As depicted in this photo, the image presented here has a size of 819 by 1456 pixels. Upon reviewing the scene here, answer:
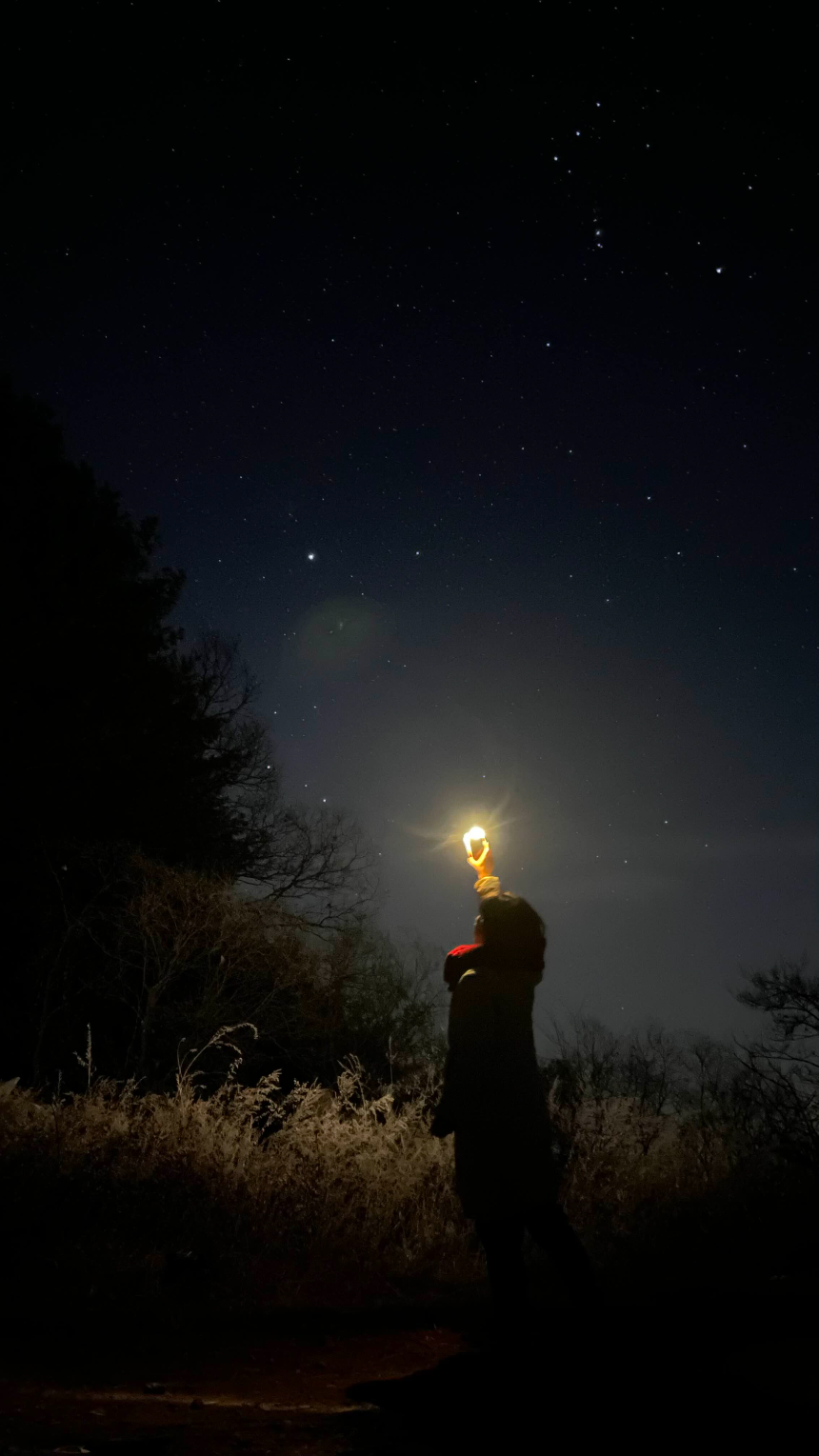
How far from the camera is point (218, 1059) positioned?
16094 millimetres

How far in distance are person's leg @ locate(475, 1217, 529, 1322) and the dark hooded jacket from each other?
2.5 inches

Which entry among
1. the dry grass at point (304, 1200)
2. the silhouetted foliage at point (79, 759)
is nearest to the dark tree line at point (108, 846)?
the silhouetted foliage at point (79, 759)

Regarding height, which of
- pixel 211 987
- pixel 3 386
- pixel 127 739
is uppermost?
pixel 3 386

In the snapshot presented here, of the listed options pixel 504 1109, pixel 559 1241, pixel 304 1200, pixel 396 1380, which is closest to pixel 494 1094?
pixel 504 1109

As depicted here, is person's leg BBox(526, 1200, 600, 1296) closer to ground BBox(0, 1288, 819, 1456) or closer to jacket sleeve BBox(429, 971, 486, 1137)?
ground BBox(0, 1288, 819, 1456)

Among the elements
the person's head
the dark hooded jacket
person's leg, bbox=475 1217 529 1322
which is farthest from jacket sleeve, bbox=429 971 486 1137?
person's leg, bbox=475 1217 529 1322

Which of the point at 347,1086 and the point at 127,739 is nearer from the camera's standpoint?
the point at 347,1086

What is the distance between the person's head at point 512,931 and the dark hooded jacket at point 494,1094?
0.04 m

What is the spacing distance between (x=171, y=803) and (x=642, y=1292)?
44.2ft

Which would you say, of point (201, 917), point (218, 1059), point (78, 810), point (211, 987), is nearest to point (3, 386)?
point (78, 810)

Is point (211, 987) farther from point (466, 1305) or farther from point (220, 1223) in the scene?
point (466, 1305)

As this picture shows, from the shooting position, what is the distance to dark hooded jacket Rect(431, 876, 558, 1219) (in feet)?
10.3

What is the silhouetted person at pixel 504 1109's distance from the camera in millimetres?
3080

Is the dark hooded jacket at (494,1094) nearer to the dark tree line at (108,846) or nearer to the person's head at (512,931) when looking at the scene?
the person's head at (512,931)
